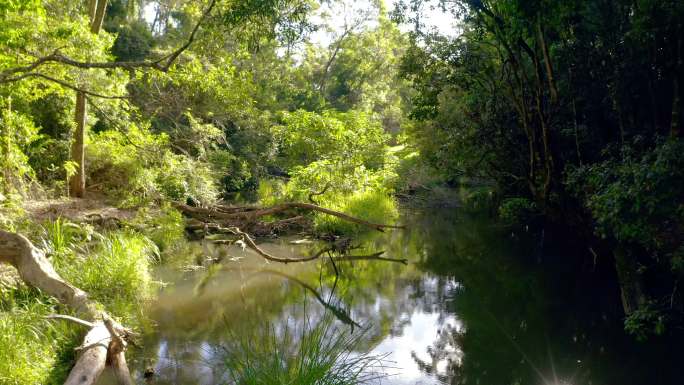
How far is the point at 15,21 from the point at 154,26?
26382 millimetres

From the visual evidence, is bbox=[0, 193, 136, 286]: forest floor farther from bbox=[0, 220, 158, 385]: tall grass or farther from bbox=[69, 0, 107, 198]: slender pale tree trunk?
bbox=[0, 220, 158, 385]: tall grass

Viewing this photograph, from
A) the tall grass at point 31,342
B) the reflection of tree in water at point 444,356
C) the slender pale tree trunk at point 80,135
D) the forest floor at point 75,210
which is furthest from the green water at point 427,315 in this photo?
the slender pale tree trunk at point 80,135

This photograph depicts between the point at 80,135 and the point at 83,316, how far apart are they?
27.6ft

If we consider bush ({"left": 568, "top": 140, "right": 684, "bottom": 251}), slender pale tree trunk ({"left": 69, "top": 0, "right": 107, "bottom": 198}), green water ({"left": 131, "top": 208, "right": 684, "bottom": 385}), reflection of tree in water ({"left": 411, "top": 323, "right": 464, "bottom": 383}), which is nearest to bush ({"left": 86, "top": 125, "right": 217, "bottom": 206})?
slender pale tree trunk ({"left": 69, "top": 0, "right": 107, "bottom": 198})

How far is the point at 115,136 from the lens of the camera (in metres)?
13.9

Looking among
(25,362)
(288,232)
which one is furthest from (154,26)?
(25,362)

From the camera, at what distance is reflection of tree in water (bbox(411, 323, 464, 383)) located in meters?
6.61

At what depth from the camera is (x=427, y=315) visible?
29.3 feet

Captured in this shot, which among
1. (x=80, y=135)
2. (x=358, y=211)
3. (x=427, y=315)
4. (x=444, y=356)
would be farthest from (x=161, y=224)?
(x=444, y=356)

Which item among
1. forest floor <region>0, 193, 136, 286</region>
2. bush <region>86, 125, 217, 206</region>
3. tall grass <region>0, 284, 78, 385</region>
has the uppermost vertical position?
bush <region>86, 125, 217, 206</region>

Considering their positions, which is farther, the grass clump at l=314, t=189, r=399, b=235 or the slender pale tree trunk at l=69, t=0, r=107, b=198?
the grass clump at l=314, t=189, r=399, b=235

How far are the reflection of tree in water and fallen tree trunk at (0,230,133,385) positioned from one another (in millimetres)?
3552

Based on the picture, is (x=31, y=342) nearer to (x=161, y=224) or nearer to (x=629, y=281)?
(x=161, y=224)

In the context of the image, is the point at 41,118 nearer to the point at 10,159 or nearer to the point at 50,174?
the point at 50,174
